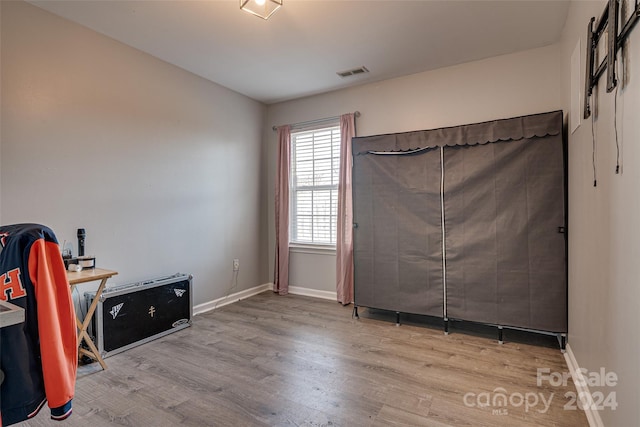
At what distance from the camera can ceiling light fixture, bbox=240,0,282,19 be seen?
2156mm

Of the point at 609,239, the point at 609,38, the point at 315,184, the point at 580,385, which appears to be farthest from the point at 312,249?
the point at 609,38

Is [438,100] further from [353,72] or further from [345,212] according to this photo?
[345,212]

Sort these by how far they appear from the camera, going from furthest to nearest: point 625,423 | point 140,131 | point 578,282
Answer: point 140,131 < point 578,282 < point 625,423

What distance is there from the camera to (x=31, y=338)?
3.89 feet

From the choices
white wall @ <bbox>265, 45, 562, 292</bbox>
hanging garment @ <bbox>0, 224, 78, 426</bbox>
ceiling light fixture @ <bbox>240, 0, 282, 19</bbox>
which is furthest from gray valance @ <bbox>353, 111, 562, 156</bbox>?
hanging garment @ <bbox>0, 224, 78, 426</bbox>

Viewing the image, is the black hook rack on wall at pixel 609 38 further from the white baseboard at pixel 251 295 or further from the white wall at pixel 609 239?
the white baseboard at pixel 251 295

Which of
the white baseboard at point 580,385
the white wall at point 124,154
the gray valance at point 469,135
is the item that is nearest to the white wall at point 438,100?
the gray valance at point 469,135

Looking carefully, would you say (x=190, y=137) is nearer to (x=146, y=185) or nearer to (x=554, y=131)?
(x=146, y=185)

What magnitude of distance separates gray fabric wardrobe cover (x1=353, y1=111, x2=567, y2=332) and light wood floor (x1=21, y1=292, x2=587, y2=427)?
32cm

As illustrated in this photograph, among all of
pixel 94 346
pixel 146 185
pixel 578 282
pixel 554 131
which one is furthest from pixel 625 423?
pixel 146 185

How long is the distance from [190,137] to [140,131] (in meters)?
0.54

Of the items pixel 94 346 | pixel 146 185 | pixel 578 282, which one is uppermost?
pixel 146 185

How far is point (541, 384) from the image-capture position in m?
2.08

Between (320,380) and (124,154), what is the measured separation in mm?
2515
